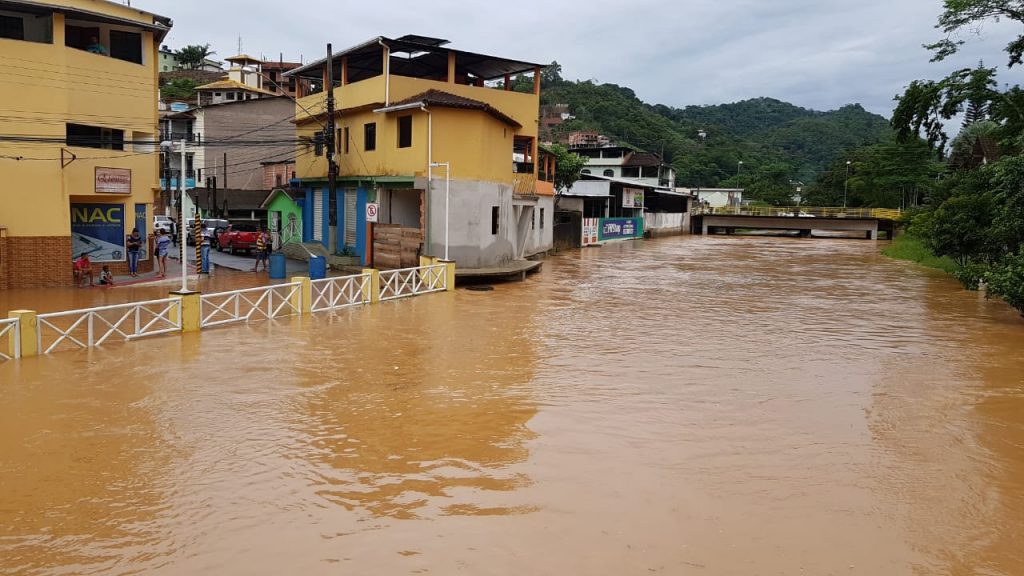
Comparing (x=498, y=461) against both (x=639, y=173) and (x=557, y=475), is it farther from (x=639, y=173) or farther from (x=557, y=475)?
(x=639, y=173)

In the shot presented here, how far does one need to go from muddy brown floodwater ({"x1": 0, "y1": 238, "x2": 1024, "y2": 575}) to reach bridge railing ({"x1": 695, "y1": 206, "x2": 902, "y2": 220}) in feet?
195

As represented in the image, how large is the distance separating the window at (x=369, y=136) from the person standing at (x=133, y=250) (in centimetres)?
925

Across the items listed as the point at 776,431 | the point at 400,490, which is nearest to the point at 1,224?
the point at 400,490

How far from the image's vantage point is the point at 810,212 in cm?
7700

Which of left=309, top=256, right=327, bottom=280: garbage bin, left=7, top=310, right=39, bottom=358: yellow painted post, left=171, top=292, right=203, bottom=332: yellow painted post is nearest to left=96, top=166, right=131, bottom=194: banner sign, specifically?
left=309, top=256, right=327, bottom=280: garbage bin

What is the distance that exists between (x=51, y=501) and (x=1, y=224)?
746 inches

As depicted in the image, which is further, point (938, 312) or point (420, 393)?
point (938, 312)

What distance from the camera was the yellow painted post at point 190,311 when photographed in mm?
16297

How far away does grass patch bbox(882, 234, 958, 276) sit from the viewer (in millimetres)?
37731

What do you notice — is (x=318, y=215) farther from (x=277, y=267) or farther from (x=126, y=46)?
(x=126, y=46)

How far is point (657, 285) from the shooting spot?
29812 mm

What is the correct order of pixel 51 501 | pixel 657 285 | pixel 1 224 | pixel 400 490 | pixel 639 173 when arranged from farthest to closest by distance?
pixel 639 173, pixel 657 285, pixel 1 224, pixel 400 490, pixel 51 501

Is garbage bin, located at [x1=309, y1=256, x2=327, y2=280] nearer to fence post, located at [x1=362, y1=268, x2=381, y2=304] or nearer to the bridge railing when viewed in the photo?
fence post, located at [x1=362, y1=268, x2=381, y2=304]

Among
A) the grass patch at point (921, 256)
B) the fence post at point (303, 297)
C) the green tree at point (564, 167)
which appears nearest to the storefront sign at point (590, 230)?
the green tree at point (564, 167)
